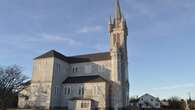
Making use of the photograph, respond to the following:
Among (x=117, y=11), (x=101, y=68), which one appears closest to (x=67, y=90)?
(x=101, y=68)

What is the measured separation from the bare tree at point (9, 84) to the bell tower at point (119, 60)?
24124mm

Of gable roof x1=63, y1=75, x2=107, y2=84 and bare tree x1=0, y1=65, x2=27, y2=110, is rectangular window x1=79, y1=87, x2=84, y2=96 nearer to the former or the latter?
gable roof x1=63, y1=75, x2=107, y2=84

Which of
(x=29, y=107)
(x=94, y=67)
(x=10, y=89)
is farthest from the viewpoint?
(x=94, y=67)

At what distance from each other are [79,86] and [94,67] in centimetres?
800

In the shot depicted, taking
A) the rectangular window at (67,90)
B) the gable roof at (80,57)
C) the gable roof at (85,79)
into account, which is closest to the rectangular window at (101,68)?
the gable roof at (80,57)

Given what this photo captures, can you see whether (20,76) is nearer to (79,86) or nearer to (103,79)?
(79,86)

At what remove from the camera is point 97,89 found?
52938 mm

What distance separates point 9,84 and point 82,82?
18.9 m

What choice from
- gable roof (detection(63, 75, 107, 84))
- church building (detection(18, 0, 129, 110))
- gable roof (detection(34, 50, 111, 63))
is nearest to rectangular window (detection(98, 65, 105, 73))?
church building (detection(18, 0, 129, 110))

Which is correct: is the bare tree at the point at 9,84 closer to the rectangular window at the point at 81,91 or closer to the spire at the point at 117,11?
the rectangular window at the point at 81,91

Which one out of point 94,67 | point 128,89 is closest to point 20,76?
point 94,67

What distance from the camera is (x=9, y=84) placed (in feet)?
186

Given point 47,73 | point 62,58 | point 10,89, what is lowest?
point 10,89

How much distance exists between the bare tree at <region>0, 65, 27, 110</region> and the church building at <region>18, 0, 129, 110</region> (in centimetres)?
226
